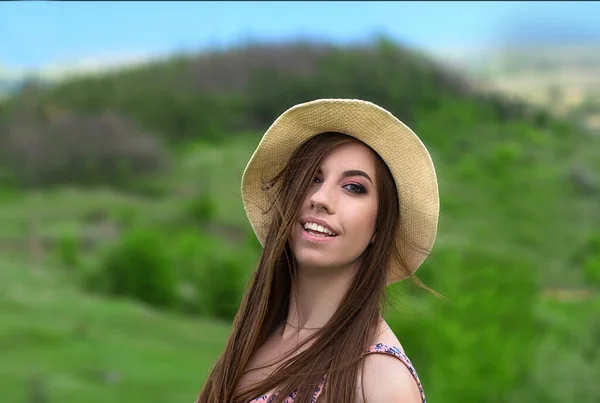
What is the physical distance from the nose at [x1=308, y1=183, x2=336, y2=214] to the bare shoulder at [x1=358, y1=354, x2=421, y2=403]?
0.29m

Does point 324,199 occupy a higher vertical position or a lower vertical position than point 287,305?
higher

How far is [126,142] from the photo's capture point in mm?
36281

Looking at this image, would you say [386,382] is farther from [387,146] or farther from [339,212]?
[387,146]

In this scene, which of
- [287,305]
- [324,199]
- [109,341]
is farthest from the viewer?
[109,341]

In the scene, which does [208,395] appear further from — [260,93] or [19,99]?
[260,93]

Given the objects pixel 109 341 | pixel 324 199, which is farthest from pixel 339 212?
pixel 109 341

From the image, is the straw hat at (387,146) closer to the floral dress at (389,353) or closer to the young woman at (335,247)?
the young woman at (335,247)

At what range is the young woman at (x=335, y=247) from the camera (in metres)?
1.66

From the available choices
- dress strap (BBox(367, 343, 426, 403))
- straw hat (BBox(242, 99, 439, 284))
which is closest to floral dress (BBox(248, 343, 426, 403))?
dress strap (BBox(367, 343, 426, 403))

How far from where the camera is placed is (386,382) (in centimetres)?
156

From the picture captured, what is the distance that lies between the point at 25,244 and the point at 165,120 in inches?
543

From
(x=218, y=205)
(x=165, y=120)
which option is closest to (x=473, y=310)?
(x=218, y=205)

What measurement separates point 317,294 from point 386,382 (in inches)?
11.7

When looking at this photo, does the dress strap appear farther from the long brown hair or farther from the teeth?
the teeth
